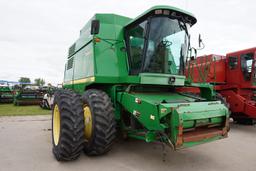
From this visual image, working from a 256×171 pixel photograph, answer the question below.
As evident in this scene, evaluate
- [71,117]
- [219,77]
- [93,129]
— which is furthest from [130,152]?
[219,77]

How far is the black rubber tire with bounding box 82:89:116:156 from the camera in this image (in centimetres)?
351

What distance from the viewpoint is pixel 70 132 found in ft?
11.2

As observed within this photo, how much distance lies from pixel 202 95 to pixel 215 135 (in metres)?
1.43

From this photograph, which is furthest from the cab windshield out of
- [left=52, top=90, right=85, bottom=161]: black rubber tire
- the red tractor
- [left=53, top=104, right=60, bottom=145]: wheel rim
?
the red tractor

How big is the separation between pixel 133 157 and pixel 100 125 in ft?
3.18

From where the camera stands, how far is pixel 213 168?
3.47m

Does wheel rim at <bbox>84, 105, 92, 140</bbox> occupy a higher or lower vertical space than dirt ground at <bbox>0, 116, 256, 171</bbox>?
higher

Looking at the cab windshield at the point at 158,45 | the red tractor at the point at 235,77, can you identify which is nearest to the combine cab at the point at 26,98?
the red tractor at the point at 235,77

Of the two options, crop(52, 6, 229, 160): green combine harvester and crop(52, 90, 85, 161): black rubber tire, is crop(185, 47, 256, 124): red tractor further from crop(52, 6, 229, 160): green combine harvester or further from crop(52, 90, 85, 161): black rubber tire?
crop(52, 90, 85, 161): black rubber tire

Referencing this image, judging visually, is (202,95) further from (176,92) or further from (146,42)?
(146,42)

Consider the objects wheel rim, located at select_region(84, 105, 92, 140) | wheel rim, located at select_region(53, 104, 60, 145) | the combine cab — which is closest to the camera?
wheel rim, located at select_region(84, 105, 92, 140)

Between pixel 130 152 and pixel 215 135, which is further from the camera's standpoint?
pixel 130 152

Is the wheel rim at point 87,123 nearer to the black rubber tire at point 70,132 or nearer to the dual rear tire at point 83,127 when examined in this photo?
the dual rear tire at point 83,127

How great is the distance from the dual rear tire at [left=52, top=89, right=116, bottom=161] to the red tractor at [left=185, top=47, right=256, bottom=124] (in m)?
4.18
